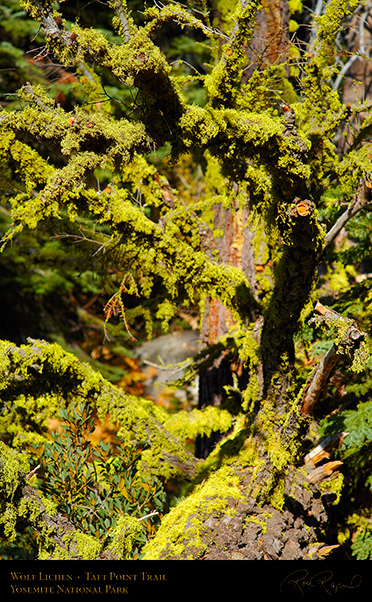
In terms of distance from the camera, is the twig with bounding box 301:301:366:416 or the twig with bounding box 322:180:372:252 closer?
the twig with bounding box 301:301:366:416

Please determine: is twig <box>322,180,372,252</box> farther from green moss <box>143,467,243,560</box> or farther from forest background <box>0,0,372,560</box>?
green moss <box>143,467,243,560</box>

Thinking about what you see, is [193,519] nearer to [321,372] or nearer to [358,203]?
[321,372]

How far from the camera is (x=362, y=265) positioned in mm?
7043

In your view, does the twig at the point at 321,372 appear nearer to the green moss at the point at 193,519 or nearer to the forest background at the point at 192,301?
the forest background at the point at 192,301

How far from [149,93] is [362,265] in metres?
5.35
